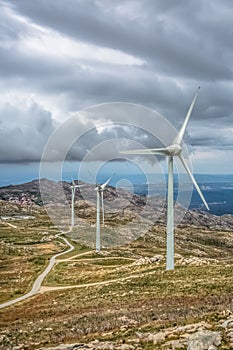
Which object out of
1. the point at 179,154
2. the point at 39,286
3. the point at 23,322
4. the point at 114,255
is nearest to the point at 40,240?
the point at 114,255

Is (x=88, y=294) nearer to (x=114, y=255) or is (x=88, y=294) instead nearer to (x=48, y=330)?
(x=48, y=330)

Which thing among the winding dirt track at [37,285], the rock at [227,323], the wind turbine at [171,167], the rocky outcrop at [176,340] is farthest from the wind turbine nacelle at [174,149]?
the rock at [227,323]

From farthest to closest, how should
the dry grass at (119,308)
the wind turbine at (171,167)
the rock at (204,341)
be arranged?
the wind turbine at (171,167), the dry grass at (119,308), the rock at (204,341)

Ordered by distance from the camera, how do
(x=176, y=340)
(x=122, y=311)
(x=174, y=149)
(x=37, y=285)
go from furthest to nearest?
(x=37, y=285) < (x=174, y=149) < (x=122, y=311) < (x=176, y=340)

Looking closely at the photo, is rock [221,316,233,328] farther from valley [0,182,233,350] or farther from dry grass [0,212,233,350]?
dry grass [0,212,233,350]

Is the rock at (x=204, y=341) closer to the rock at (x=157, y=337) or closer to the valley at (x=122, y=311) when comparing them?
the valley at (x=122, y=311)

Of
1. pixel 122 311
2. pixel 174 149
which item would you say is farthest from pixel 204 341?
pixel 174 149

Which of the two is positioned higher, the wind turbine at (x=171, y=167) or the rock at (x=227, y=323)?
the wind turbine at (x=171, y=167)

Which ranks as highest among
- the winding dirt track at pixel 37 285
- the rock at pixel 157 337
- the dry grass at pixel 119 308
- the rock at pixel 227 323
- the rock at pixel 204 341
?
the rock at pixel 204 341

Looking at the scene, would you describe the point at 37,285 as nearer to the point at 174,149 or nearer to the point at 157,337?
the point at 174,149
